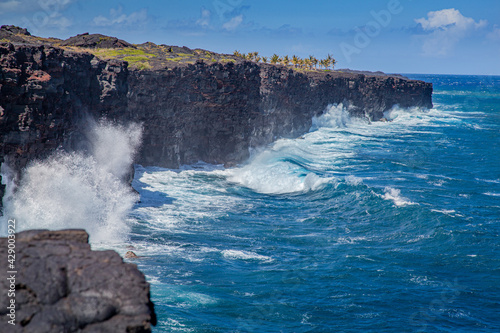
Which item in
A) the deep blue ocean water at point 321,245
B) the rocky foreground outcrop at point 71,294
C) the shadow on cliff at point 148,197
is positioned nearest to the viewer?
the rocky foreground outcrop at point 71,294

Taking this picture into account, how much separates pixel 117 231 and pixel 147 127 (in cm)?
2198

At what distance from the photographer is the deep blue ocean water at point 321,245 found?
83.8 ft

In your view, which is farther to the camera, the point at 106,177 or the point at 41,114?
the point at 106,177

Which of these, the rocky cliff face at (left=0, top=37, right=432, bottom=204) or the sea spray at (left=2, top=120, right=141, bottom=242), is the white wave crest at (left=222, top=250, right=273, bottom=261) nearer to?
the sea spray at (left=2, top=120, right=141, bottom=242)

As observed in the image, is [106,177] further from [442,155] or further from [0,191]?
[442,155]

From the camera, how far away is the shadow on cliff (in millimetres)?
46188

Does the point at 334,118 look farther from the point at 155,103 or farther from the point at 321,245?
the point at 321,245

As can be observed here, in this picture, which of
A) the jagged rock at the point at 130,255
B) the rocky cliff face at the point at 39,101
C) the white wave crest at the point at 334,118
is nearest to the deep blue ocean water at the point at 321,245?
the jagged rock at the point at 130,255

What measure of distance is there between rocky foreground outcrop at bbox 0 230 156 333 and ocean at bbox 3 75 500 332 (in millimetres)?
11538

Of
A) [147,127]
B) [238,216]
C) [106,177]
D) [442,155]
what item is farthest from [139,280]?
[442,155]

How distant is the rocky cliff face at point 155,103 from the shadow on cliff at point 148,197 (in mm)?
6665

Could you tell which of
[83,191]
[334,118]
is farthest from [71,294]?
[334,118]

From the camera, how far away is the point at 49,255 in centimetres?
1173

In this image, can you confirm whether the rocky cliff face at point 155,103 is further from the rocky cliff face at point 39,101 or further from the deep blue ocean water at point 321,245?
the deep blue ocean water at point 321,245
